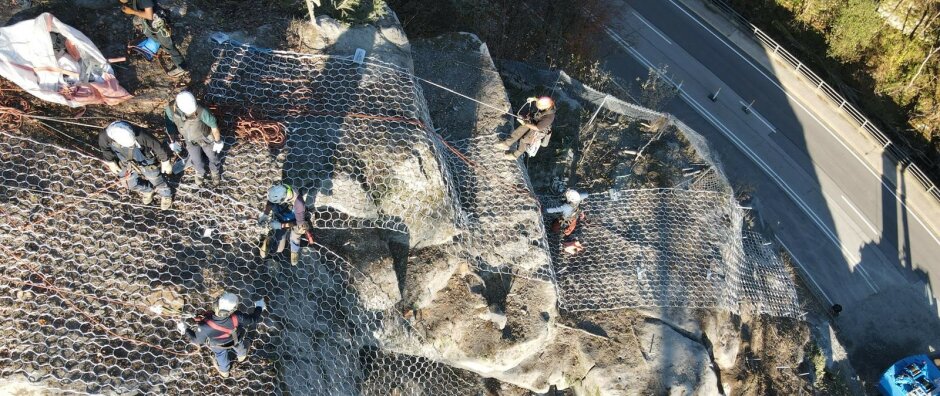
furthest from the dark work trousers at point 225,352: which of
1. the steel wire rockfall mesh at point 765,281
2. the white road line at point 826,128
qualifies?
the white road line at point 826,128

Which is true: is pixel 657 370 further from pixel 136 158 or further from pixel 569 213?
pixel 136 158

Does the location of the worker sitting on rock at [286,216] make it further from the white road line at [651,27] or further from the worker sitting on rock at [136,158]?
the white road line at [651,27]

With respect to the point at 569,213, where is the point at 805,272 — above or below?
below

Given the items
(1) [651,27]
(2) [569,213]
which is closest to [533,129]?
(2) [569,213]

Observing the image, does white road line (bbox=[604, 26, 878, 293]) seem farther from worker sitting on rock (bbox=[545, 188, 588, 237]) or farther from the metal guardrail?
worker sitting on rock (bbox=[545, 188, 588, 237])

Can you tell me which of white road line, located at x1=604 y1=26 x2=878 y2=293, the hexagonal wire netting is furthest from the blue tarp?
the hexagonal wire netting

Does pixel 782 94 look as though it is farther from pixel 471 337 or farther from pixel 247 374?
pixel 247 374
